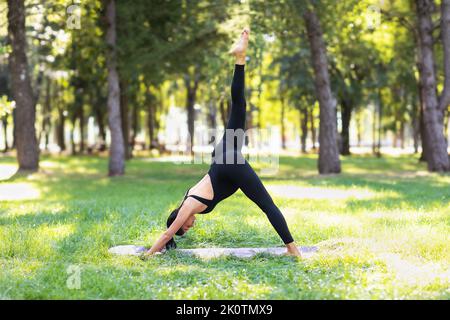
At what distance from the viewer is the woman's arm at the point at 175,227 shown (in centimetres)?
846

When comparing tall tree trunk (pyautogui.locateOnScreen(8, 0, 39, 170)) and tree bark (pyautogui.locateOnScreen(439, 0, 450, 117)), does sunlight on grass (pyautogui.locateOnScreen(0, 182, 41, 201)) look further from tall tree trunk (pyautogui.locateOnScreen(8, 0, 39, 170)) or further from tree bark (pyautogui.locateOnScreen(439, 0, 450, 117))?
tree bark (pyautogui.locateOnScreen(439, 0, 450, 117))

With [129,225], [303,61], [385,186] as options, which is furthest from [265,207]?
[303,61]

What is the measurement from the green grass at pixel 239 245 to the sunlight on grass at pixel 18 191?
211 cm

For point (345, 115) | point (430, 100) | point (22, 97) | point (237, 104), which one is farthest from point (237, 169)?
point (345, 115)

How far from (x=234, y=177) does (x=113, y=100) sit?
734 inches

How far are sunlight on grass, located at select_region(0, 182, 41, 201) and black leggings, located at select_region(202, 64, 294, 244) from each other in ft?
37.4

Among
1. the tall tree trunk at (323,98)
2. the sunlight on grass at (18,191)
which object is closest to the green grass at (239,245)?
the sunlight on grass at (18,191)

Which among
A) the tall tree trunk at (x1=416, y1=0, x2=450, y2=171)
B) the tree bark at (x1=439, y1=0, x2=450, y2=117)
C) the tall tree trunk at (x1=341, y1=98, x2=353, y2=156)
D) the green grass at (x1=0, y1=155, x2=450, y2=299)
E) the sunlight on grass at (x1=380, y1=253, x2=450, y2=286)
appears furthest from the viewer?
the tall tree trunk at (x1=341, y1=98, x2=353, y2=156)

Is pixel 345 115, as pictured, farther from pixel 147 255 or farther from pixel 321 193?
pixel 147 255

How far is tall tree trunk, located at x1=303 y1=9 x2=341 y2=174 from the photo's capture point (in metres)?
25.7

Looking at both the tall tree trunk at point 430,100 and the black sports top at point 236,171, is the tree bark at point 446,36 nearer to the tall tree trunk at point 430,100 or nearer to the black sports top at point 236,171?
the tall tree trunk at point 430,100

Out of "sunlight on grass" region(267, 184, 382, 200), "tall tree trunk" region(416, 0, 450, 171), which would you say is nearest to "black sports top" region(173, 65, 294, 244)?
"sunlight on grass" region(267, 184, 382, 200)

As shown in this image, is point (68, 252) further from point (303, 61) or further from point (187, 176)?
point (303, 61)

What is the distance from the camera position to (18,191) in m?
21.0
